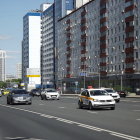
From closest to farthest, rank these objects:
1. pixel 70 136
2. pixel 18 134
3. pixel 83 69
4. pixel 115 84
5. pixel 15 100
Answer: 1. pixel 70 136
2. pixel 18 134
3. pixel 15 100
4. pixel 115 84
5. pixel 83 69

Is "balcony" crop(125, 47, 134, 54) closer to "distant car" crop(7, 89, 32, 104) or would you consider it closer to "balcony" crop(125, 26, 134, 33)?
"balcony" crop(125, 26, 134, 33)

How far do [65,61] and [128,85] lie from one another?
46757 millimetres

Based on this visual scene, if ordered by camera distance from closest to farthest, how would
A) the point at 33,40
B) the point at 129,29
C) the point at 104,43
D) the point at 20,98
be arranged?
1. the point at 20,98
2. the point at 129,29
3. the point at 104,43
4. the point at 33,40

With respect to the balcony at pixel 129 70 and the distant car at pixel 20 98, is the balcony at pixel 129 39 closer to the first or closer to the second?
the balcony at pixel 129 70

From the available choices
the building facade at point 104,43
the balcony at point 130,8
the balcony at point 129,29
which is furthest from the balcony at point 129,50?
the balcony at point 130,8

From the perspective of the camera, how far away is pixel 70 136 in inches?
501

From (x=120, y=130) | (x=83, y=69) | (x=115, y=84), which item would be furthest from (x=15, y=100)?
(x=83, y=69)

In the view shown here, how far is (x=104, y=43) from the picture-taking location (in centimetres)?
10325

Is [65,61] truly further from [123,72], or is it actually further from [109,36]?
[123,72]

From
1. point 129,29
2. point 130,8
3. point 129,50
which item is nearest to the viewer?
point 129,29

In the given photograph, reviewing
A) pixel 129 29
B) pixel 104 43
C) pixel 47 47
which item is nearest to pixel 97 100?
pixel 129 29

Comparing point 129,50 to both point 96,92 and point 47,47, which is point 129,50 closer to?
point 96,92

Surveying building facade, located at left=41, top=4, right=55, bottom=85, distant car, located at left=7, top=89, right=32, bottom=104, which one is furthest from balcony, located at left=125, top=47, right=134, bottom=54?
building facade, located at left=41, top=4, right=55, bottom=85

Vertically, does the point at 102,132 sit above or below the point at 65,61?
below
